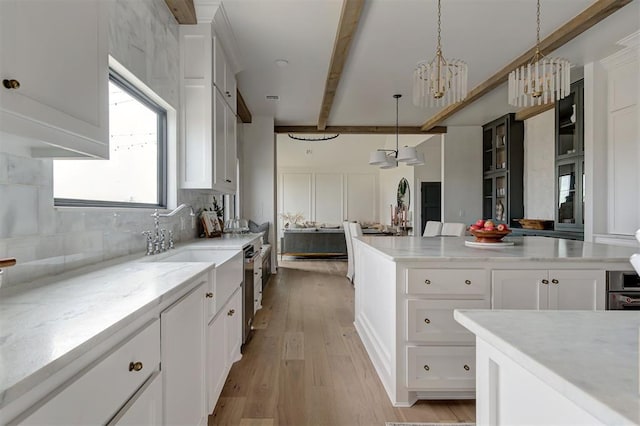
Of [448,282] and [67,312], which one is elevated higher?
[67,312]

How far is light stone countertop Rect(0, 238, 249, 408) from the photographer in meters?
0.62

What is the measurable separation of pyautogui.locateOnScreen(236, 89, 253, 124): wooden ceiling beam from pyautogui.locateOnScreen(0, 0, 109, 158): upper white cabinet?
154 inches

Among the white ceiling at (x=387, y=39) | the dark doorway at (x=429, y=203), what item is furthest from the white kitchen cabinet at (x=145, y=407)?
the dark doorway at (x=429, y=203)

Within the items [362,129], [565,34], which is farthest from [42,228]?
[362,129]

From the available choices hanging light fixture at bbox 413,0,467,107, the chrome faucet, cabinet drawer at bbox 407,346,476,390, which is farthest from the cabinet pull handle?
hanging light fixture at bbox 413,0,467,107

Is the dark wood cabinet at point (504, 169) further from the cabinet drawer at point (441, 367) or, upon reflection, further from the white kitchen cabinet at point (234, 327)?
the white kitchen cabinet at point (234, 327)

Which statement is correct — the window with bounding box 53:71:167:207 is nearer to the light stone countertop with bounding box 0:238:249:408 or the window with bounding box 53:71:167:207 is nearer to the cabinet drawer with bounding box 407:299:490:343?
the light stone countertop with bounding box 0:238:249:408

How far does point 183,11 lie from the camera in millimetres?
2773

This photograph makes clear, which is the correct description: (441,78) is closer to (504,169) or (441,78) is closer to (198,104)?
(198,104)

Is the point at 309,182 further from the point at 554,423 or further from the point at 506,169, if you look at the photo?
the point at 554,423

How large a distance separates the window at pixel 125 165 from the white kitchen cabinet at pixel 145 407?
95 centimetres

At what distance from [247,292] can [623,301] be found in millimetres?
2565

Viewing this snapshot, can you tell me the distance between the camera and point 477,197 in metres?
7.08

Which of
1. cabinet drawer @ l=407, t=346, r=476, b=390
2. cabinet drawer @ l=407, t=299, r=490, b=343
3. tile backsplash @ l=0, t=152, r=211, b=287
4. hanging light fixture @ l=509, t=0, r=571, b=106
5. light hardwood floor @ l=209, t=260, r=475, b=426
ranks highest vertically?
hanging light fixture @ l=509, t=0, r=571, b=106
